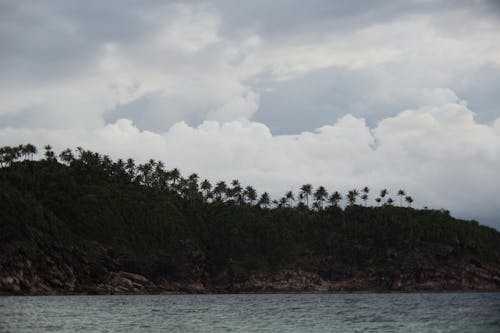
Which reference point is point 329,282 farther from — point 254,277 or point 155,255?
point 155,255

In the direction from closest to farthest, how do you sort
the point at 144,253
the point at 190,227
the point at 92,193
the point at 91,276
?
1. the point at 91,276
2. the point at 144,253
3. the point at 92,193
4. the point at 190,227

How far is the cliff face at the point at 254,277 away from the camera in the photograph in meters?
152

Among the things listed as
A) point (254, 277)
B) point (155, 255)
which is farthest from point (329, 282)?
point (155, 255)

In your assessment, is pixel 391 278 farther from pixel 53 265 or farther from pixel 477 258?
pixel 53 265

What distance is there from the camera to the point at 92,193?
186875 millimetres

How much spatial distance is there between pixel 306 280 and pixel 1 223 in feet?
308

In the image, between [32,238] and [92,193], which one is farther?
[92,193]

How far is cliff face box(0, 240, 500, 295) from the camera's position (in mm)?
152375

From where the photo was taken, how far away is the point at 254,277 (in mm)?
186750

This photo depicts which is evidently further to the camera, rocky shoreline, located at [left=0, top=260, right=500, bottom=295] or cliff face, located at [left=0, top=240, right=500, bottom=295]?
rocky shoreline, located at [left=0, top=260, right=500, bottom=295]

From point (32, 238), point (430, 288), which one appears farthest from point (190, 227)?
point (430, 288)

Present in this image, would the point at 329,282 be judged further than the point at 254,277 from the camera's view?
Yes

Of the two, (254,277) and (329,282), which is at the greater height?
(254,277)

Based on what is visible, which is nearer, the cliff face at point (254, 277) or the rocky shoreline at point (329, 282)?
the cliff face at point (254, 277)
